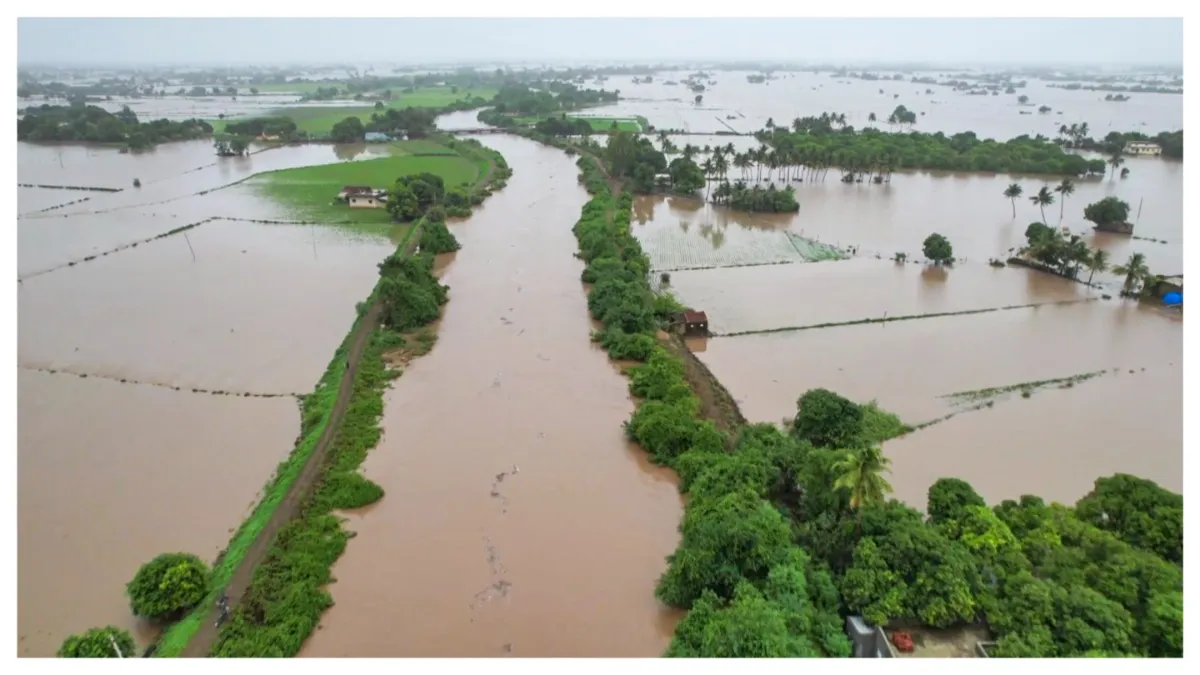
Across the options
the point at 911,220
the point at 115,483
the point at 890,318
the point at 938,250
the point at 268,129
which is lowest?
the point at 115,483

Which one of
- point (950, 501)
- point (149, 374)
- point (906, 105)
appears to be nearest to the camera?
point (950, 501)

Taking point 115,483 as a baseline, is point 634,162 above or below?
above

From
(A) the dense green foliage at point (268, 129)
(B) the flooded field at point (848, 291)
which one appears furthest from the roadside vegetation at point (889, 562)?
(A) the dense green foliage at point (268, 129)

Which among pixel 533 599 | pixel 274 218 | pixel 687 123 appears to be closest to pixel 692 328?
pixel 533 599

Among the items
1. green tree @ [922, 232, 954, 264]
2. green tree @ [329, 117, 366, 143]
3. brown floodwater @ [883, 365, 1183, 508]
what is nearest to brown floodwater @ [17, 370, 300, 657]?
brown floodwater @ [883, 365, 1183, 508]

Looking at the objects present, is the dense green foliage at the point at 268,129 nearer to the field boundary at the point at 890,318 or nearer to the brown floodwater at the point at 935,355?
the field boundary at the point at 890,318

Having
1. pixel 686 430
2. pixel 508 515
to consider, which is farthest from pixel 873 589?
pixel 508 515

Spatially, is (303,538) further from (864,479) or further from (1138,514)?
(1138,514)
